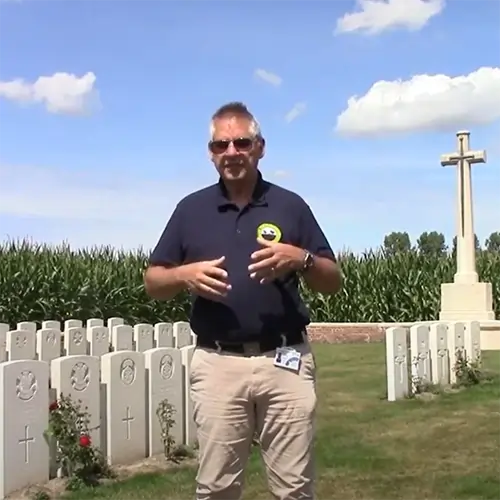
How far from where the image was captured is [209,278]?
10.4 ft

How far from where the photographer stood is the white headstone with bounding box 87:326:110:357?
40.3ft

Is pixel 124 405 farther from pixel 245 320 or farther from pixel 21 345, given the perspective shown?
pixel 21 345

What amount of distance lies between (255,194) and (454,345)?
337 inches

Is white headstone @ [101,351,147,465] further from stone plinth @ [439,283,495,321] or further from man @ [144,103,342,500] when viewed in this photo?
stone plinth @ [439,283,495,321]

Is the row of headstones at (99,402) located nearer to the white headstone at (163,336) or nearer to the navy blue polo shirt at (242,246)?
the navy blue polo shirt at (242,246)

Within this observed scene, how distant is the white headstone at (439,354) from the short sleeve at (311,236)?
7638mm

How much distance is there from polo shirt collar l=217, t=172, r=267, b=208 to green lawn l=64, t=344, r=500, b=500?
277cm

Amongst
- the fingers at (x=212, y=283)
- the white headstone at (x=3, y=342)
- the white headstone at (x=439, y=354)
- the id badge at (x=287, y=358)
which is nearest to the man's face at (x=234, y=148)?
the fingers at (x=212, y=283)

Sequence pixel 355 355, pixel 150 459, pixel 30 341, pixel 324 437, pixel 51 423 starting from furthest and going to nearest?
pixel 355 355 < pixel 30 341 < pixel 324 437 < pixel 150 459 < pixel 51 423

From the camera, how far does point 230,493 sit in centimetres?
346

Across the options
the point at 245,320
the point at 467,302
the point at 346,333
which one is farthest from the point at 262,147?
the point at 346,333

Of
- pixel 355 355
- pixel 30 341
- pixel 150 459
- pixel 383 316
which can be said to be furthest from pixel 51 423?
pixel 383 316

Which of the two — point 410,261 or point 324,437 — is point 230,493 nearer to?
point 324,437

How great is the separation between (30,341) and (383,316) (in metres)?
13.8
